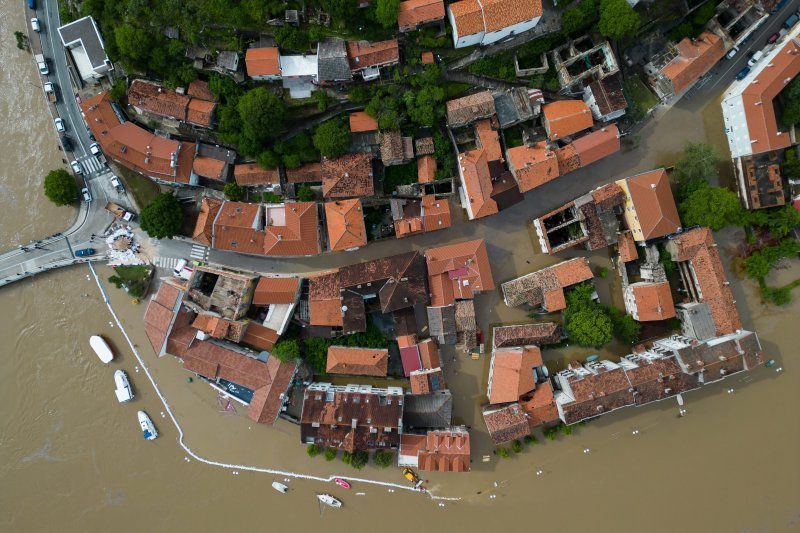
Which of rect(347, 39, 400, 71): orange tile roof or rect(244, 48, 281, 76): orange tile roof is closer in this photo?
rect(244, 48, 281, 76): orange tile roof

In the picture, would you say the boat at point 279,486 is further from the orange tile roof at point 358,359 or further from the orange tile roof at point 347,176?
the orange tile roof at point 347,176

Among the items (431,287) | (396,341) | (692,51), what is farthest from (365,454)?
(692,51)

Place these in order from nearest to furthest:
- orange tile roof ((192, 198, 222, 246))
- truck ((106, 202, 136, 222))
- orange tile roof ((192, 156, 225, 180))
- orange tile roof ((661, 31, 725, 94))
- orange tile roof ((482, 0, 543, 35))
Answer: orange tile roof ((482, 0, 543, 35)) < orange tile roof ((661, 31, 725, 94)) < orange tile roof ((192, 198, 222, 246)) < orange tile roof ((192, 156, 225, 180)) < truck ((106, 202, 136, 222))

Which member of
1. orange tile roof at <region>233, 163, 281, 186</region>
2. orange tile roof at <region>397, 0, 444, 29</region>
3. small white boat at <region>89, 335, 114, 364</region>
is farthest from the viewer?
small white boat at <region>89, 335, 114, 364</region>

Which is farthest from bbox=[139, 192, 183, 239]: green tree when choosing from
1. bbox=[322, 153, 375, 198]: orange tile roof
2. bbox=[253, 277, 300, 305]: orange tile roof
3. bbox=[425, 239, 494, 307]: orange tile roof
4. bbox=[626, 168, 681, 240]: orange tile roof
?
bbox=[626, 168, 681, 240]: orange tile roof

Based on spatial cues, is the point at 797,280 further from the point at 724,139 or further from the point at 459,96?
the point at 459,96

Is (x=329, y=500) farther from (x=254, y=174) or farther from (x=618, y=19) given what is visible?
(x=618, y=19)

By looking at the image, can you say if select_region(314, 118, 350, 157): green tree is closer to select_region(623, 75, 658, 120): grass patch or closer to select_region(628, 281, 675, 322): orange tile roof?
select_region(623, 75, 658, 120): grass patch
